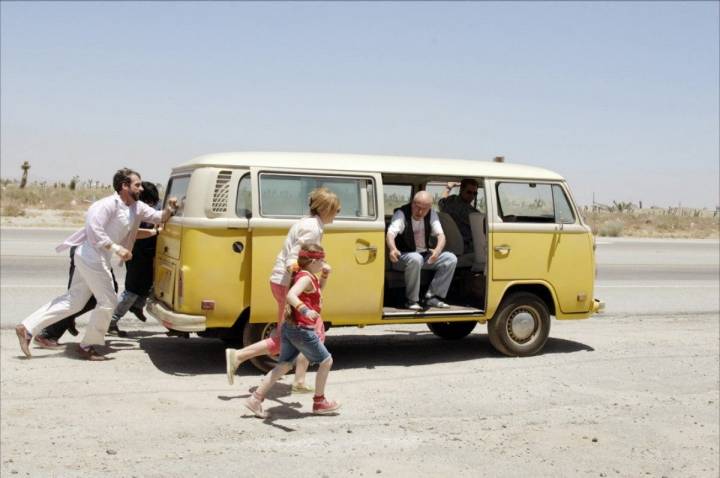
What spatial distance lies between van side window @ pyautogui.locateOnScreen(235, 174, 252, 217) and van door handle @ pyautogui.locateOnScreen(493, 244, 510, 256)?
2.87 meters

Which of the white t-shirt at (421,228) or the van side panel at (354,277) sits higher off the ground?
the white t-shirt at (421,228)

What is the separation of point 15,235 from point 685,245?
→ 84.6ft

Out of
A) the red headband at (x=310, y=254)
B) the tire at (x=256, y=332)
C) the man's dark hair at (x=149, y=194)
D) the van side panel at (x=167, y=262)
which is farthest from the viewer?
the man's dark hair at (x=149, y=194)

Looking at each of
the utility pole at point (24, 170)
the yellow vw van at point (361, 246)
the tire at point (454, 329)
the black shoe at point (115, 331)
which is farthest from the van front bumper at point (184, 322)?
the utility pole at point (24, 170)

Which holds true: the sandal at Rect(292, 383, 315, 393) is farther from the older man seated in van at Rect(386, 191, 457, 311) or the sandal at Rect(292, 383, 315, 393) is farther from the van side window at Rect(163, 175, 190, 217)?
the van side window at Rect(163, 175, 190, 217)

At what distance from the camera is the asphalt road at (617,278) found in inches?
541

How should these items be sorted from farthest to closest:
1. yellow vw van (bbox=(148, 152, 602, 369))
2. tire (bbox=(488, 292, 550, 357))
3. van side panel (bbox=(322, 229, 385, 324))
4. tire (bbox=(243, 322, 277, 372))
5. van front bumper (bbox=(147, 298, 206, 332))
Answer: tire (bbox=(488, 292, 550, 357)), van side panel (bbox=(322, 229, 385, 324)), tire (bbox=(243, 322, 277, 372)), yellow vw van (bbox=(148, 152, 602, 369)), van front bumper (bbox=(147, 298, 206, 332))

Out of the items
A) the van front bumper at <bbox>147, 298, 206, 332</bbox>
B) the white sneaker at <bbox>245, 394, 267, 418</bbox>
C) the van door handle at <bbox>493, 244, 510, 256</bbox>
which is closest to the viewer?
the white sneaker at <bbox>245, 394, 267, 418</bbox>

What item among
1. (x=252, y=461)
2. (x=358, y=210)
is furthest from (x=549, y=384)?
(x=252, y=461)

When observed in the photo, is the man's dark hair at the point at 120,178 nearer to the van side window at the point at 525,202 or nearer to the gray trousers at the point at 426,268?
the gray trousers at the point at 426,268

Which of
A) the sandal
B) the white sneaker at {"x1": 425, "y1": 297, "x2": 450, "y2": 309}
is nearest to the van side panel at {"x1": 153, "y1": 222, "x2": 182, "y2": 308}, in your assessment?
the sandal

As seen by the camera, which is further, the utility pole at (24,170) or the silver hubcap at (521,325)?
the utility pole at (24,170)

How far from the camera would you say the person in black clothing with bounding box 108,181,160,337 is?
9430 millimetres

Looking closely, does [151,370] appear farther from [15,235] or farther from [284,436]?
[15,235]
